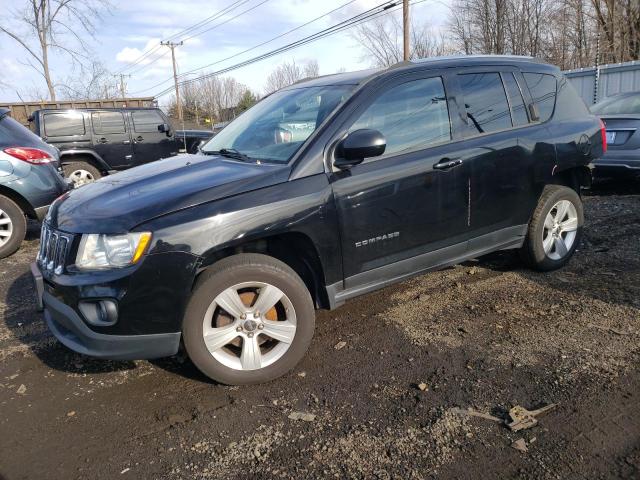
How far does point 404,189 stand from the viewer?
3.49m

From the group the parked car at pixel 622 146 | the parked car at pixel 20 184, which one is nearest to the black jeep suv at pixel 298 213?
the parked car at pixel 20 184

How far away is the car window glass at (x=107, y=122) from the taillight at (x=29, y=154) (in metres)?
4.84

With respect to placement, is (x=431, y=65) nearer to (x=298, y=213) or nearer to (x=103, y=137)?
(x=298, y=213)

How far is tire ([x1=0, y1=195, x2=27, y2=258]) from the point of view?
6.12 metres

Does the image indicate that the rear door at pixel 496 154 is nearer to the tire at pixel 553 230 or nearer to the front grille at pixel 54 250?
A: the tire at pixel 553 230

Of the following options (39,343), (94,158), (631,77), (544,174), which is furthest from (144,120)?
(631,77)

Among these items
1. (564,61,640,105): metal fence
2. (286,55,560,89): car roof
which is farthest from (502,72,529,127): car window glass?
(564,61,640,105): metal fence

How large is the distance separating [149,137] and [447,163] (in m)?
9.64

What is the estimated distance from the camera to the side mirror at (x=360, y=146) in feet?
10.3

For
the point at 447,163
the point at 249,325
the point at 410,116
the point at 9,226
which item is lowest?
the point at 249,325

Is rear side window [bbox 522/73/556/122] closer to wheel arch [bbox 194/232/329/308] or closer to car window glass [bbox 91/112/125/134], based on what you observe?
wheel arch [bbox 194/232/329/308]

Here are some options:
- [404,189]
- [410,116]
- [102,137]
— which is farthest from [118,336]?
[102,137]

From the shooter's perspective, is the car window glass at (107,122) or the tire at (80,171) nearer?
the tire at (80,171)

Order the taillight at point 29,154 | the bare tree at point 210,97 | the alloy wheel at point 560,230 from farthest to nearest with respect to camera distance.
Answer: the bare tree at point 210,97, the taillight at point 29,154, the alloy wheel at point 560,230
